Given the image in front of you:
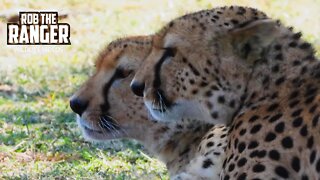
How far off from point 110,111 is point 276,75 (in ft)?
3.30

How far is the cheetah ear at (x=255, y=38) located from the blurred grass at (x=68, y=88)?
139cm

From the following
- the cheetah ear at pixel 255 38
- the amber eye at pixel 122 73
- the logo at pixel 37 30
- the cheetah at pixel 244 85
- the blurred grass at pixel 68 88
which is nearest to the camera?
the cheetah at pixel 244 85

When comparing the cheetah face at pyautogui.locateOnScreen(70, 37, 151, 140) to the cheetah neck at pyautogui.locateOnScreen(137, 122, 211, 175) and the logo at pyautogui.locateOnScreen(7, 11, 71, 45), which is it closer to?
the cheetah neck at pyautogui.locateOnScreen(137, 122, 211, 175)

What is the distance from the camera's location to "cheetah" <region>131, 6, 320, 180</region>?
355 cm

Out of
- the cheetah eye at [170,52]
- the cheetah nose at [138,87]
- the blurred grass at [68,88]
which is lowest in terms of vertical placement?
→ the blurred grass at [68,88]

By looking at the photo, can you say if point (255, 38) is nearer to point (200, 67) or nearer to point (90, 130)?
point (200, 67)

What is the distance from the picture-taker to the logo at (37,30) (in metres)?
8.84

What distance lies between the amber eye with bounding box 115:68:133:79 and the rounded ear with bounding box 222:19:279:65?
2.47ft

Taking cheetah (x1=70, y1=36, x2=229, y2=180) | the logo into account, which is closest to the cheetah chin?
cheetah (x1=70, y1=36, x2=229, y2=180)

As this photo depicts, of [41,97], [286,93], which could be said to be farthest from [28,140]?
[286,93]

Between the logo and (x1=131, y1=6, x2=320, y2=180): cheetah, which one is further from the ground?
(x1=131, y1=6, x2=320, y2=180): cheetah

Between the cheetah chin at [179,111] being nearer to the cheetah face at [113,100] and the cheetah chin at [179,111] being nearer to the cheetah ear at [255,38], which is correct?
the cheetah ear at [255,38]

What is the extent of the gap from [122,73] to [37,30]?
4331 millimetres

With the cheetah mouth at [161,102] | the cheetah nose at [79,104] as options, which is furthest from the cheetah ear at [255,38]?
the cheetah nose at [79,104]
